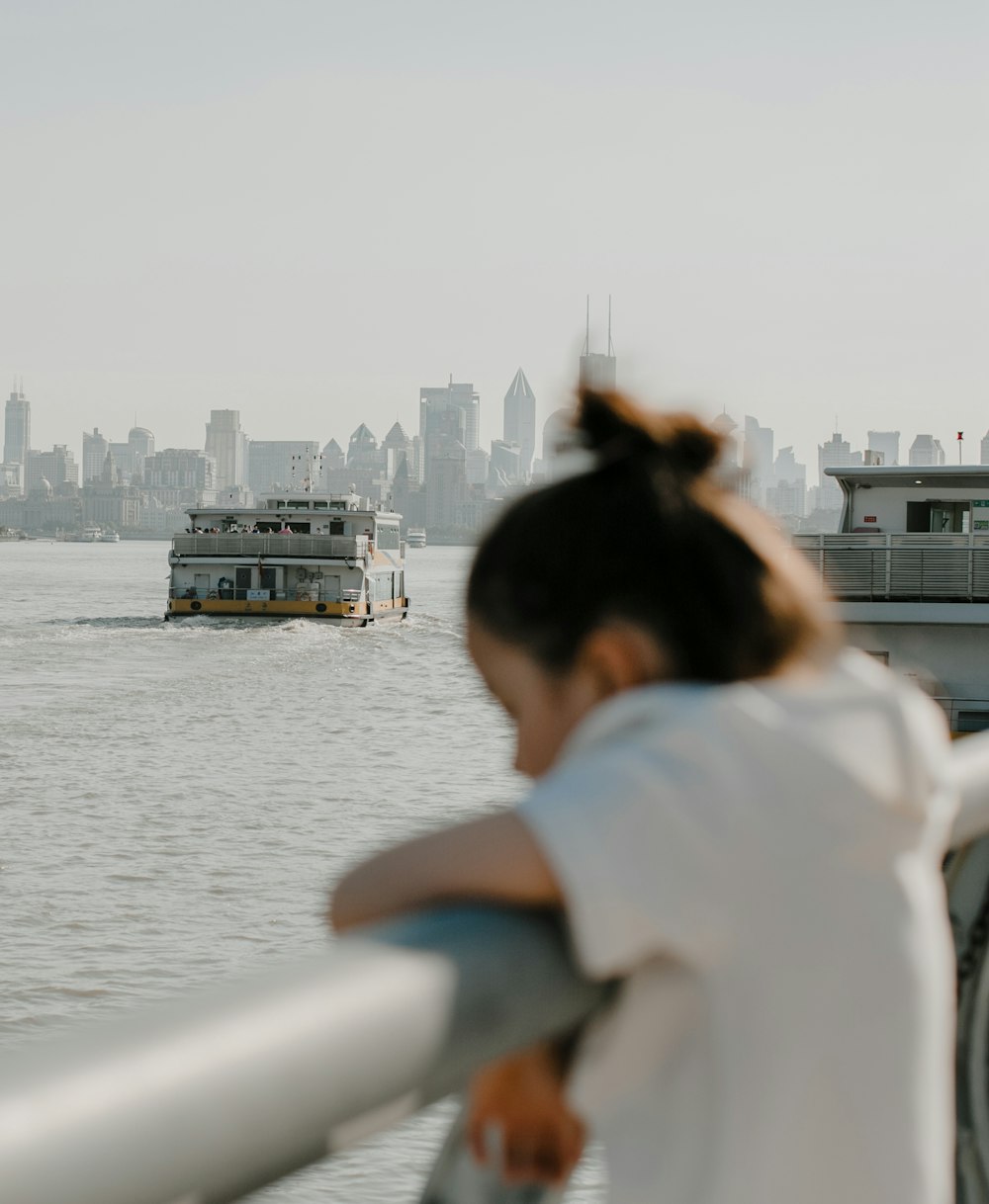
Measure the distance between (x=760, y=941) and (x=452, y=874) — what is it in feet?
0.70

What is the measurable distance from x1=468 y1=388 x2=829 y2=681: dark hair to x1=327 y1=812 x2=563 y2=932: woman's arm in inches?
7.9

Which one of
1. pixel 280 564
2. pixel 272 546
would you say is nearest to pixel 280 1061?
pixel 272 546

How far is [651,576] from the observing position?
127cm

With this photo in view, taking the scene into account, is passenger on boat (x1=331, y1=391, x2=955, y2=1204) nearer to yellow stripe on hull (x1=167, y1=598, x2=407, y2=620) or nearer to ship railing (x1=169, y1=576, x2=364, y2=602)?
yellow stripe on hull (x1=167, y1=598, x2=407, y2=620)

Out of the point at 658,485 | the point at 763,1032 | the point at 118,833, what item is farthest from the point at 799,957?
the point at 118,833

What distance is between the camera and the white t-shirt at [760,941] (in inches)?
44.2

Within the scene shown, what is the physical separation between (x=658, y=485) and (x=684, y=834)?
0.31 m

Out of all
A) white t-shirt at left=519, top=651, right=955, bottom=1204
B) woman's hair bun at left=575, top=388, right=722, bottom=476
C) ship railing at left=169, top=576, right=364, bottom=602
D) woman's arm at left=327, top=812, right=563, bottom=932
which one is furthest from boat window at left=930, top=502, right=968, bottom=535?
ship railing at left=169, top=576, right=364, bottom=602

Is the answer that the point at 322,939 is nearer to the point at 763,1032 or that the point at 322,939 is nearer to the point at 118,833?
the point at 118,833

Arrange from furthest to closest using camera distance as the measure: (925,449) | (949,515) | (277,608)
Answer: (925,449) → (277,608) → (949,515)

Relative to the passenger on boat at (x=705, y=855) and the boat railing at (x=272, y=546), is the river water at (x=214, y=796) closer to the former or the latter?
the passenger on boat at (x=705, y=855)

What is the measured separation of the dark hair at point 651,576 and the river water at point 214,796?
0.07 metres

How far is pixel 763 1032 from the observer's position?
1.19 meters

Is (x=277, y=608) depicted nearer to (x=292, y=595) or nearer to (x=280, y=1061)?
(x=292, y=595)
